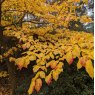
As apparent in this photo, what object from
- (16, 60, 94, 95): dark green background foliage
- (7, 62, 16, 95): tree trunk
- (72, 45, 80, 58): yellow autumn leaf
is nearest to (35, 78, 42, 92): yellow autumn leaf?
(72, 45, 80, 58): yellow autumn leaf

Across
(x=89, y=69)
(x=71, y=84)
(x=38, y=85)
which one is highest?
(x=89, y=69)

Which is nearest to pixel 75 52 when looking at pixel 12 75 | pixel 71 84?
pixel 71 84

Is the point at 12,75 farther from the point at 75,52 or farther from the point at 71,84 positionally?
the point at 75,52

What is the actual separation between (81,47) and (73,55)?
0.19 m

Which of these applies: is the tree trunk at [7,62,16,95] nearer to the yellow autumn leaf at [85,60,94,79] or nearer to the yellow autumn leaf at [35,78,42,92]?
the yellow autumn leaf at [35,78,42,92]

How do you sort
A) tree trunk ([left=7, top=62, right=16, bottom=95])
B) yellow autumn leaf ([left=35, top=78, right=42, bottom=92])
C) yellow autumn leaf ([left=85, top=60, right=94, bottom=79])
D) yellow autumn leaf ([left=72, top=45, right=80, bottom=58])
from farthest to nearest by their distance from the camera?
tree trunk ([left=7, top=62, right=16, bottom=95]) < yellow autumn leaf ([left=72, top=45, right=80, bottom=58]) < yellow autumn leaf ([left=35, top=78, right=42, bottom=92]) < yellow autumn leaf ([left=85, top=60, right=94, bottom=79])

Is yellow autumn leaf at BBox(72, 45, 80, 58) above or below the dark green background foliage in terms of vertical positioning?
above

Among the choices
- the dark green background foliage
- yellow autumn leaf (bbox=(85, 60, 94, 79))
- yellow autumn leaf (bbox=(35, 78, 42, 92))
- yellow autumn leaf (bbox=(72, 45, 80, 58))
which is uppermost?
yellow autumn leaf (bbox=(72, 45, 80, 58))

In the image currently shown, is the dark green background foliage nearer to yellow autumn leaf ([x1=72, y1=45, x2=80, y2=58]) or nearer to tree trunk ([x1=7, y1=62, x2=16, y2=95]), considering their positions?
tree trunk ([x1=7, y1=62, x2=16, y2=95])

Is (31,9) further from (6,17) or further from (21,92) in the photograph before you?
(21,92)

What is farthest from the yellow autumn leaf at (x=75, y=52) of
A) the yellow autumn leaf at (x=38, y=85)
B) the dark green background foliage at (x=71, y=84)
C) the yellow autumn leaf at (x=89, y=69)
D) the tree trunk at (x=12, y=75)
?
the tree trunk at (x=12, y=75)

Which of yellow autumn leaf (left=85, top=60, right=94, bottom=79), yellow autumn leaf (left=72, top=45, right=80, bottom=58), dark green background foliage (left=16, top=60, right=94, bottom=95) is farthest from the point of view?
dark green background foliage (left=16, top=60, right=94, bottom=95)

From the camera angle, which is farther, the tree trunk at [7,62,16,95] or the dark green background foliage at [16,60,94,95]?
the tree trunk at [7,62,16,95]

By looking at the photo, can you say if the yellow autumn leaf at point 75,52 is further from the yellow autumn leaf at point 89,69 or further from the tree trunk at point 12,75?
the tree trunk at point 12,75
